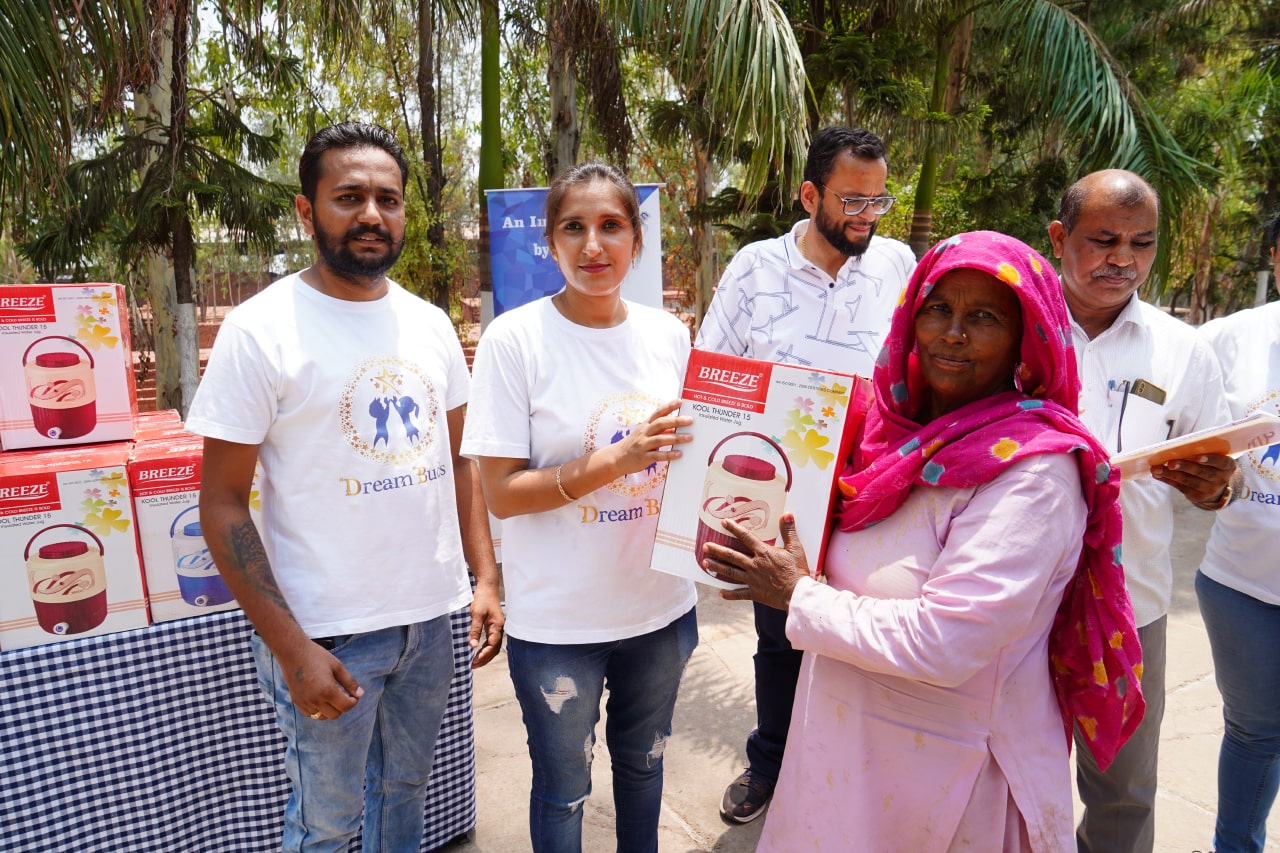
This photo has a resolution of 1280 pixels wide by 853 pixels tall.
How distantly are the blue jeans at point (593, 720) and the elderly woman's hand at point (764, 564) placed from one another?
1.48 feet

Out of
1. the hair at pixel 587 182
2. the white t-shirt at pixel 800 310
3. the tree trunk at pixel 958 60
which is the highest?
the tree trunk at pixel 958 60

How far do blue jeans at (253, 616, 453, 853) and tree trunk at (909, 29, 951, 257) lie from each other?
21.6 ft

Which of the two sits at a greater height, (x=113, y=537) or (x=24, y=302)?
(x=24, y=302)

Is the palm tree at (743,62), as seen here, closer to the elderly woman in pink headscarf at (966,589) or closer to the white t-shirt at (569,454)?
the white t-shirt at (569,454)

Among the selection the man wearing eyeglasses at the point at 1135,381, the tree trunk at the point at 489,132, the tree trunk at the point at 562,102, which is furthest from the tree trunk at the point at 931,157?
the man wearing eyeglasses at the point at 1135,381

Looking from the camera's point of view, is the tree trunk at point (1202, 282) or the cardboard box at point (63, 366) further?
the tree trunk at point (1202, 282)

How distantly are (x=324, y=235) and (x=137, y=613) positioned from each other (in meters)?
1.15

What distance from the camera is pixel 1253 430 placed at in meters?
1.52

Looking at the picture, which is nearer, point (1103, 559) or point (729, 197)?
point (1103, 559)

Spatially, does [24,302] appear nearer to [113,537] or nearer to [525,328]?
[113,537]

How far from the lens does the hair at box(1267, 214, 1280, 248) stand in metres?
2.36

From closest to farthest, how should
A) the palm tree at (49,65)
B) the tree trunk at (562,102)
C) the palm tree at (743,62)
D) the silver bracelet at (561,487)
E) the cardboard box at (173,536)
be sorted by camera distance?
1. the silver bracelet at (561,487)
2. the cardboard box at (173,536)
3. the palm tree at (49,65)
4. the palm tree at (743,62)
5. the tree trunk at (562,102)

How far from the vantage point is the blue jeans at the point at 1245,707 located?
2213 mm

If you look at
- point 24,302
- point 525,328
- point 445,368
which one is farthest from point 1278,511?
point 24,302
